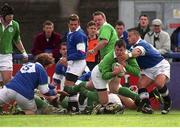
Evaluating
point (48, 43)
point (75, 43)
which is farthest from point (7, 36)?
point (75, 43)

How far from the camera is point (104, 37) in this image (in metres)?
17.2

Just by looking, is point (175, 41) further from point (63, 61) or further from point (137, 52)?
point (137, 52)

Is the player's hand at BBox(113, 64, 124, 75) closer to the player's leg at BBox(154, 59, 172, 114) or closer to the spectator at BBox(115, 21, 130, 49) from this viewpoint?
the player's leg at BBox(154, 59, 172, 114)

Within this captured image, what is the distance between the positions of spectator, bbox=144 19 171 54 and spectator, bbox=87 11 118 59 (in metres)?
1.57

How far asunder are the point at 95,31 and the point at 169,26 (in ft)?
22.3

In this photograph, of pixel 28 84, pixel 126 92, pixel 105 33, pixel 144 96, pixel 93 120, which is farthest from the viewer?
pixel 105 33

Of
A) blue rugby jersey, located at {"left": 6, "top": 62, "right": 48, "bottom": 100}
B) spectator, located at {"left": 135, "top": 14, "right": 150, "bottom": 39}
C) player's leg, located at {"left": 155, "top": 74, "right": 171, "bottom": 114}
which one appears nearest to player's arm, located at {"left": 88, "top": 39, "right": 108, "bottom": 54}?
player's leg, located at {"left": 155, "top": 74, "right": 171, "bottom": 114}

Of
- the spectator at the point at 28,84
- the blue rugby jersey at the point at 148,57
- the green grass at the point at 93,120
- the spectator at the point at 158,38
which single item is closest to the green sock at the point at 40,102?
the spectator at the point at 28,84

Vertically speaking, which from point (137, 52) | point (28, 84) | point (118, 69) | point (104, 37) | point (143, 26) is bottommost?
point (28, 84)

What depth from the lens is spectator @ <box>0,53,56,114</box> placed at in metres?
16.1

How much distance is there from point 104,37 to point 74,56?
0.76 metres

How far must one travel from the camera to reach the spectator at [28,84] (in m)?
16.1

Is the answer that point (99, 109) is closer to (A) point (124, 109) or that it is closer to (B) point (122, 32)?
(A) point (124, 109)

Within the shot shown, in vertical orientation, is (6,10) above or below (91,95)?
above
